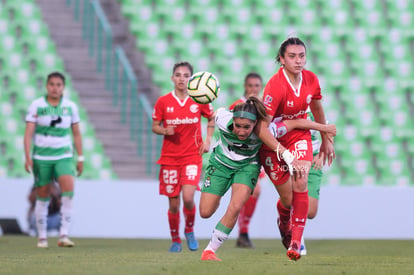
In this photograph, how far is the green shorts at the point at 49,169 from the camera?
10016 mm

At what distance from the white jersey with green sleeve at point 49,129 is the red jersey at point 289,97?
3618 mm

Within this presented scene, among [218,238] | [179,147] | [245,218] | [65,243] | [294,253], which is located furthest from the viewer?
[245,218]

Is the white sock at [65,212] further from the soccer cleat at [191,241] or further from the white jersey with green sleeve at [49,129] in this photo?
the soccer cleat at [191,241]

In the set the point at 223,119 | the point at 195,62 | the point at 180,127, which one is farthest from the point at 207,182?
the point at 195,62

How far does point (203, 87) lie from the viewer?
25.7 ft

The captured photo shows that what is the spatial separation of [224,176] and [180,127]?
2.28 m

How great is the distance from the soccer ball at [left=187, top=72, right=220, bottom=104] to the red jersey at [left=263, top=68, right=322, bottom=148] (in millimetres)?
869

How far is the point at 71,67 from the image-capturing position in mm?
16156

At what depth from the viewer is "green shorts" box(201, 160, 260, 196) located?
7129mm

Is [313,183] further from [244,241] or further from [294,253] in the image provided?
[294,253]

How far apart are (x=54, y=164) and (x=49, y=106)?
2.24 ft

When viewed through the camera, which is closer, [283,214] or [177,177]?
[283,214]

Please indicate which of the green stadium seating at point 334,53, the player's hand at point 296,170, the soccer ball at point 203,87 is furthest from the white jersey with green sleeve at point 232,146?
the green stadium seating at point 334,53

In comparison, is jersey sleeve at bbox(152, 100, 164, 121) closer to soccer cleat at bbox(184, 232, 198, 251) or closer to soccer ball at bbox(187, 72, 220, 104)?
soccer cleat at bbox(184, 232, 198, 251)
